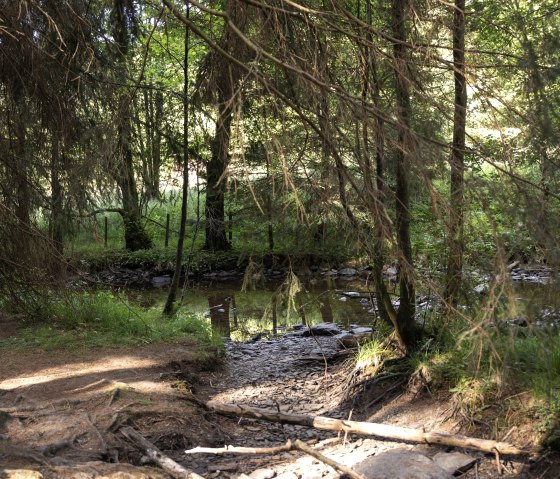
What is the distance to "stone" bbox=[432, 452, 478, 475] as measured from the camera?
500cm

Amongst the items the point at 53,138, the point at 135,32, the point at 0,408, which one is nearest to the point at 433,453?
the point at 0,408

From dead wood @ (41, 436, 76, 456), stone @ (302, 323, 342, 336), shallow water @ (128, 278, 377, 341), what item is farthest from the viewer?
shallow water @ (128, 278, 377, 341)

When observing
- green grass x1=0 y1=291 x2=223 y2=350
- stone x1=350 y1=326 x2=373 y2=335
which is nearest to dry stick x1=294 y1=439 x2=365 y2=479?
green grass x1=0 y1=291 x2=223 y2=350

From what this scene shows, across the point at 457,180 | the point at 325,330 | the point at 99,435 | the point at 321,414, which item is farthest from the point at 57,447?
the point at 325,330

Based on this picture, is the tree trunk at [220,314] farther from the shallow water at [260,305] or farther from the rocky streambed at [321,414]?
the rocky streambed at [321,414]

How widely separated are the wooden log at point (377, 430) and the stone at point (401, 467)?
380 mm

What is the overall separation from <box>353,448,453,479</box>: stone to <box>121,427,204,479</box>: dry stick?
1220 mm

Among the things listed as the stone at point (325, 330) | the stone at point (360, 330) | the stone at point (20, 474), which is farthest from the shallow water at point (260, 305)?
the stone at point (20, 474)

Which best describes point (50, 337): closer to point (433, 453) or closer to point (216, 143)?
point (216, 143)

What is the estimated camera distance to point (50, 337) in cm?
867

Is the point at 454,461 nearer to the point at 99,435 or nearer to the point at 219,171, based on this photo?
the point at 99,435

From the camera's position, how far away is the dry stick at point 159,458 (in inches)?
185

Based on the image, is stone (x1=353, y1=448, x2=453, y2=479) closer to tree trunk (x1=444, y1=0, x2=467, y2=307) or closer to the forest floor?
the forest floor

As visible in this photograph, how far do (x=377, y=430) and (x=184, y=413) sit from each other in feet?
5.91
